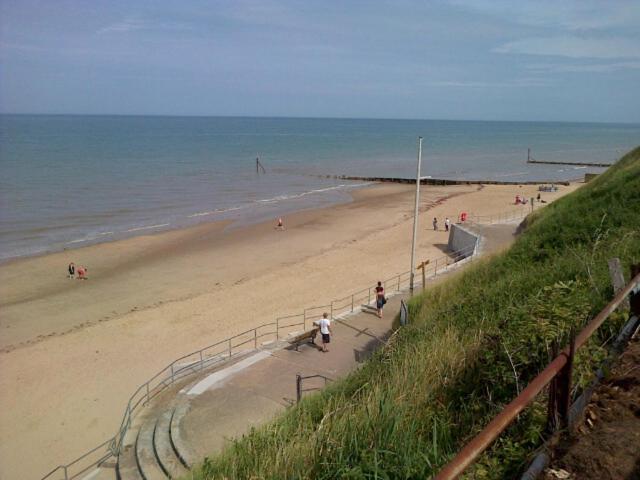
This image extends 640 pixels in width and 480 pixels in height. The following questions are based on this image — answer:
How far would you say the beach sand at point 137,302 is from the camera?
41.2 ft

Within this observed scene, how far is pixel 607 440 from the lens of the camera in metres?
3.32

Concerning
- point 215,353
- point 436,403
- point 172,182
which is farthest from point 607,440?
point 172,182

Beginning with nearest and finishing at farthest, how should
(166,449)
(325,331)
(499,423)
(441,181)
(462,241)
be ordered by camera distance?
1. (499,423)
2. (166,449)
3. (325,331)
4. (462,241)
5. (441,181)

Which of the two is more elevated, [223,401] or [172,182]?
[223,401]

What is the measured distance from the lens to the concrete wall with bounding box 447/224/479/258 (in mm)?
24922

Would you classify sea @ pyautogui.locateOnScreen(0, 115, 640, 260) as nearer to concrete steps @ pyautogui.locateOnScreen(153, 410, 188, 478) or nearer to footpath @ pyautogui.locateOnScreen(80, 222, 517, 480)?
footpath @ pyautogui.locateOnScreen(80, 222, 517, 480)

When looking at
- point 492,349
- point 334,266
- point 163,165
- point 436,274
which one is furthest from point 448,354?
point 163,165

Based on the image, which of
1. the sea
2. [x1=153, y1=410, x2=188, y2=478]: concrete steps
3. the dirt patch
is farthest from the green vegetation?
the sea

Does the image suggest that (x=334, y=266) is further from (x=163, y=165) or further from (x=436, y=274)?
(x=163, y=165)

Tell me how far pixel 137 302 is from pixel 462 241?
52.3 feet

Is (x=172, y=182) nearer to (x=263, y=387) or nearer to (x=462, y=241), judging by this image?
(x=462, y=241)

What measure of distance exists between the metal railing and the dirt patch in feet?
27.0

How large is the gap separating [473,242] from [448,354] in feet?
68.4

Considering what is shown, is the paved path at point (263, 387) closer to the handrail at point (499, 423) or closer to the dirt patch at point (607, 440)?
the dirt patch at point (607, 440)
